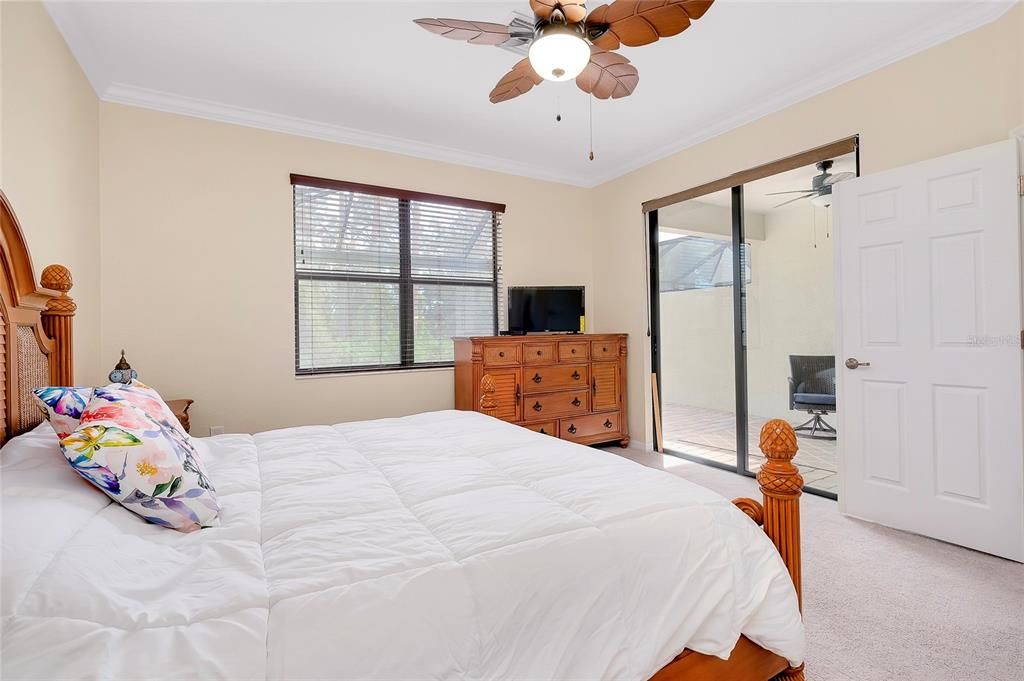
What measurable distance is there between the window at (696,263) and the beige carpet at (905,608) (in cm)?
203

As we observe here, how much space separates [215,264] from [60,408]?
2432 mm

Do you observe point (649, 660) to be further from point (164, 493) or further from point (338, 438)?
point (338, 438)

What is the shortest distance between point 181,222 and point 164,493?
2896 mm

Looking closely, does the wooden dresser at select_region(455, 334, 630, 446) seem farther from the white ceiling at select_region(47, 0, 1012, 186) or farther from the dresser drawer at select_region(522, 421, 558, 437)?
the white ceiling at select_region(47, 0, 1012, 186)

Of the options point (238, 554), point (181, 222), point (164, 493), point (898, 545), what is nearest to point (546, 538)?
point (238, 554)

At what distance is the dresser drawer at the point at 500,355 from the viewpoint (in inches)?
158

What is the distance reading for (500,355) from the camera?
4.08 metres

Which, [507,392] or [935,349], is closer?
[935,349]

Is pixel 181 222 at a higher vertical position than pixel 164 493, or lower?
higher

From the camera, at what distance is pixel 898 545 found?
8.41ft

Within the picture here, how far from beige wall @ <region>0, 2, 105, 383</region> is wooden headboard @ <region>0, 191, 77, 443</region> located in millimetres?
459

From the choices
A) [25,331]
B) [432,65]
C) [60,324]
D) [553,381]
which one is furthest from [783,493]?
[553,381]

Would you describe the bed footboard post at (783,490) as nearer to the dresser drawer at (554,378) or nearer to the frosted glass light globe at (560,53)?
the frosted glass light globe at (560,53)

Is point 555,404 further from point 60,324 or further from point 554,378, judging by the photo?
point 60,324
